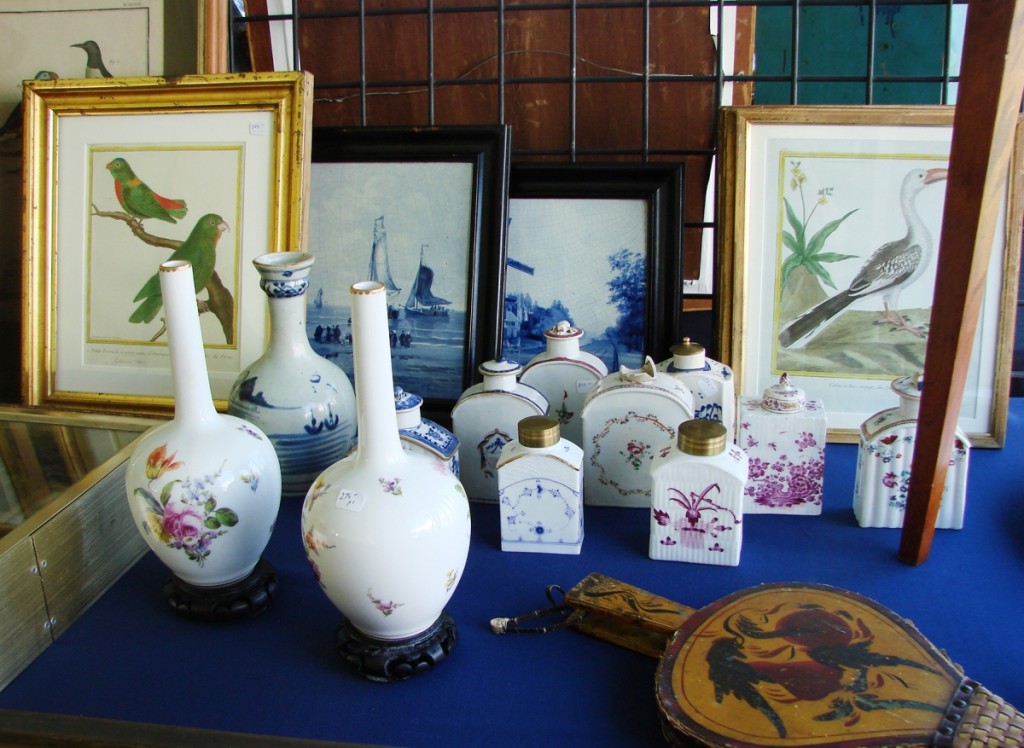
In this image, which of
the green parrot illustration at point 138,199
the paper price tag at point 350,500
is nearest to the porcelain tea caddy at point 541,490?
the paper price tag at point 350,500

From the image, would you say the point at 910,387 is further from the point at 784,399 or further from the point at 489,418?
the point at 489,418

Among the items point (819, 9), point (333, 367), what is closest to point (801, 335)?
point (333, 367)

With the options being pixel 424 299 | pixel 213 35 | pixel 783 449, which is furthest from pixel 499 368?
pixel 213 35

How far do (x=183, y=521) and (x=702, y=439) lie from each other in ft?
1.45

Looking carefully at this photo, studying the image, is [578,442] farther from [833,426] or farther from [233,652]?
[233,652]

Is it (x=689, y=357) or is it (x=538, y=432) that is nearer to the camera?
(x=538, y=432)

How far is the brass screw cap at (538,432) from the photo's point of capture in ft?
2.79

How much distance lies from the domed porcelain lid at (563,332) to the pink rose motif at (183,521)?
437 millimetres

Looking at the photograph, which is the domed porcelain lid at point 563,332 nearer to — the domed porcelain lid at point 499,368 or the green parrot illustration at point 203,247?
the domed porcelain lid at point 499,368

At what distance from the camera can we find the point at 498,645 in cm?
76

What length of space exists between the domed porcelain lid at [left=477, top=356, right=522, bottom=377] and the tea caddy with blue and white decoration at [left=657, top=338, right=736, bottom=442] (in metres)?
0.17

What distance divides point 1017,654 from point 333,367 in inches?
26.9

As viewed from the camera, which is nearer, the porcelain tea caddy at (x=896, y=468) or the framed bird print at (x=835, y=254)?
the porcelain tea caddy at (x=896, y=468)

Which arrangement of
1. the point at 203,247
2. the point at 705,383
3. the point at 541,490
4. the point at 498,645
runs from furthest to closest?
the point at 203,247 → the point at 705,383 → the point at 541,490 → the point at 498,645
